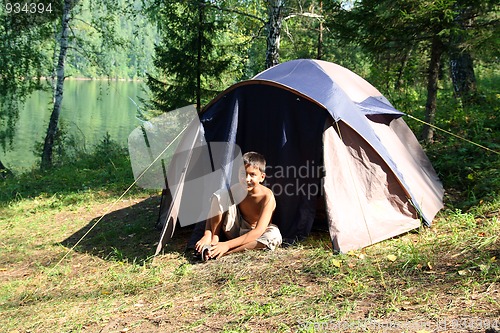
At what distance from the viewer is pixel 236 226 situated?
4934 mm

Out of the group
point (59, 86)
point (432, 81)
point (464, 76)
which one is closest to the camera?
point (432, 81)

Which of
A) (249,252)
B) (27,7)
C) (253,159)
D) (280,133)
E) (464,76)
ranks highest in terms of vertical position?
(27,7)

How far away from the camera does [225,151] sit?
5.05m

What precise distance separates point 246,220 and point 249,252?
1.54 ft

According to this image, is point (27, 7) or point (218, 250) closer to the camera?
point (218, 250)

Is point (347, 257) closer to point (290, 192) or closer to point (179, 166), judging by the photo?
point (290, 192)

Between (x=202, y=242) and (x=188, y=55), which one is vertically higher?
(x=188, y=55)

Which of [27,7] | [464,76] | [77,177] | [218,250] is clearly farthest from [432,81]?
[27,7]

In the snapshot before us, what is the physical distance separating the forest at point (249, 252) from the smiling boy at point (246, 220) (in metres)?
0.15

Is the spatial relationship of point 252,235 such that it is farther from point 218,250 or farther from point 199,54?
point 199,54

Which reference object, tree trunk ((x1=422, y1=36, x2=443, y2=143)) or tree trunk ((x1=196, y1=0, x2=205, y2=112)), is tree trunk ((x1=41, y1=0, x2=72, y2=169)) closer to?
tree trunk ((x1=196, y1=0, x2=205, y2=112))

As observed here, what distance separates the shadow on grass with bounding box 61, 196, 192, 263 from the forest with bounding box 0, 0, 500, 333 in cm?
3

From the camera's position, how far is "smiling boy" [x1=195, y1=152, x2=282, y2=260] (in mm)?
4664
